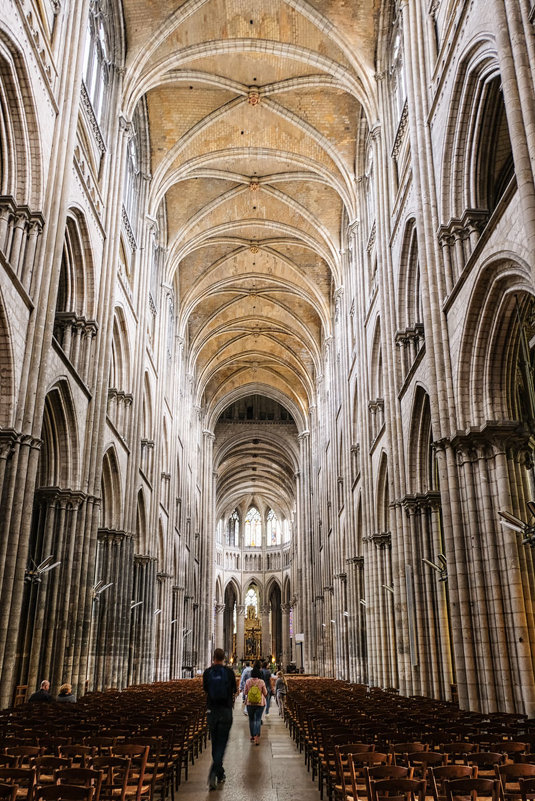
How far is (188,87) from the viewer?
27.6m

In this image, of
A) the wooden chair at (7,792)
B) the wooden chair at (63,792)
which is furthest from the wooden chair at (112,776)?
the wooden chair at (7,792)

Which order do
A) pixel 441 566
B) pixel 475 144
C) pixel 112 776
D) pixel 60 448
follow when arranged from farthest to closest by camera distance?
pixel 60 448 → pixel 441 566 → pixel 475 144 → pixel 112 776

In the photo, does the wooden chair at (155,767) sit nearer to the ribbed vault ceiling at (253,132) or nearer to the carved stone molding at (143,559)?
the carved stone molding at (143,559)

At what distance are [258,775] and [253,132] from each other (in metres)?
26.3

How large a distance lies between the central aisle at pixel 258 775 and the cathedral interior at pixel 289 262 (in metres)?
3.59

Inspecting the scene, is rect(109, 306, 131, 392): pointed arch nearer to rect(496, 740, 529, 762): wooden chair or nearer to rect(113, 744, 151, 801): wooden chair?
rect(113, 744, 151, 801): wooden chair

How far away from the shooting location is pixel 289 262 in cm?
4009

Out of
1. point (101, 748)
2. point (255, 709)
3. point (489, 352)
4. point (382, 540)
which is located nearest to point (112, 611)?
point (382, 540)

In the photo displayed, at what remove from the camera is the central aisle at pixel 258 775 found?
28.6 feet

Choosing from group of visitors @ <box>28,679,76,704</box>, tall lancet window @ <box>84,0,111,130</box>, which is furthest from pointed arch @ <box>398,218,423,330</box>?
group of visitors @ <box>28,679,76,704</box>

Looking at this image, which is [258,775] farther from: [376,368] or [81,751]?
[376,368]

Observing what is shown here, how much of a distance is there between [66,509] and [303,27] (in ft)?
→ 60.5

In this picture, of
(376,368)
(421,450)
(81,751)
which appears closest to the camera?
(81,751)

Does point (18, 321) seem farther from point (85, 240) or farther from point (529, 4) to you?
point (529, 4)
